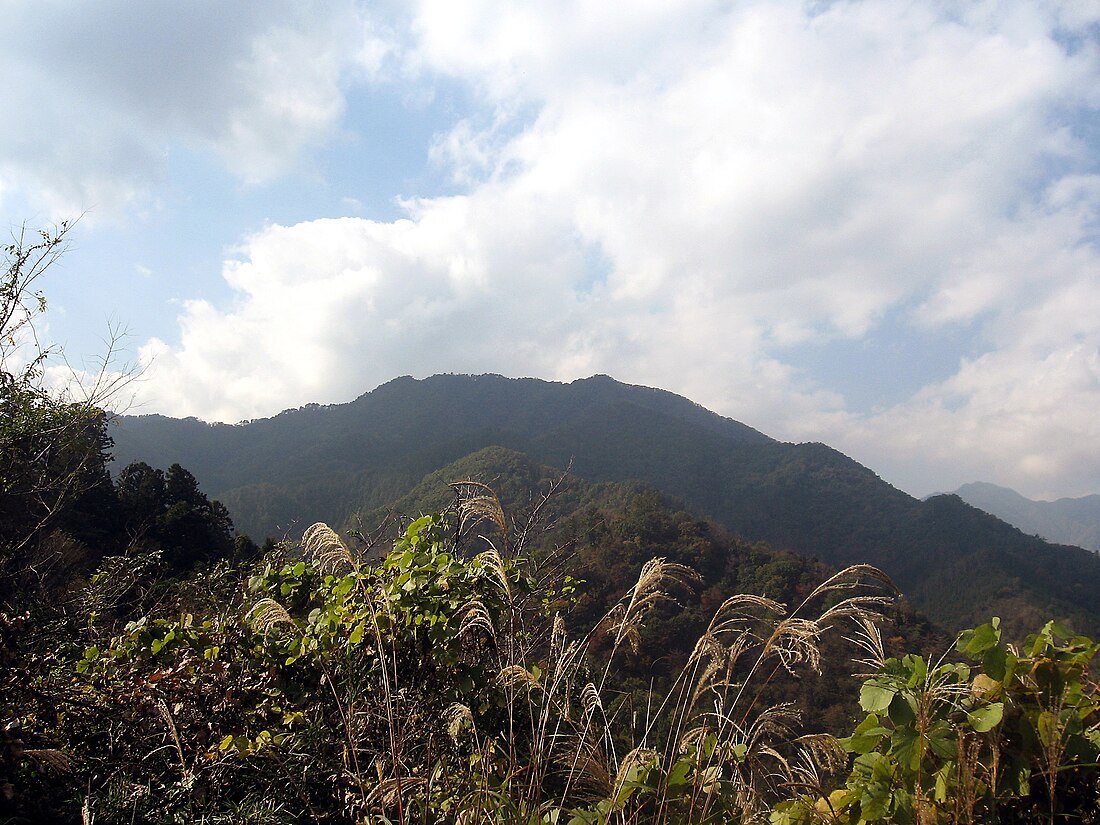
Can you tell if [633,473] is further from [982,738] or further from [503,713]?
[982,738]

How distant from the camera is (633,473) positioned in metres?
100

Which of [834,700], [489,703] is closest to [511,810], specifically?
[489,703]

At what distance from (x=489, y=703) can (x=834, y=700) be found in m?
15.4

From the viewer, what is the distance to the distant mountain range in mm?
57969

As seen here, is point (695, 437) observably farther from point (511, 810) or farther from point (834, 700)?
point (511, 810)

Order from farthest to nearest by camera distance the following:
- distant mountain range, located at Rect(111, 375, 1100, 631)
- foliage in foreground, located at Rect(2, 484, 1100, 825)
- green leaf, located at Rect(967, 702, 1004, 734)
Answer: distant mountain range, located at Rect(111, 375, 1100, 631), foliage in foreground, located at Rect(2, 484, 1100, 825), green leaf, located at Rect(967, 702, 1004, 734)

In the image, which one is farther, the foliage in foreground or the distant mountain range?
the distant mountain range

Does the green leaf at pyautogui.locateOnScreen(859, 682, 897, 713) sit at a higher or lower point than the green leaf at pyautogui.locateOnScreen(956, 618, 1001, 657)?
lower

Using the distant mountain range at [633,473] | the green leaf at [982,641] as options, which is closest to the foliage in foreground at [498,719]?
the green leaf at [982,641]

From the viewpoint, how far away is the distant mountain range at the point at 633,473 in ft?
190

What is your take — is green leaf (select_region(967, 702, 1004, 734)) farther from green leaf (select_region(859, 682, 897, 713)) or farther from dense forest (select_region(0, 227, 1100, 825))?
green leaf (select_region(859, 682, 897, 713))

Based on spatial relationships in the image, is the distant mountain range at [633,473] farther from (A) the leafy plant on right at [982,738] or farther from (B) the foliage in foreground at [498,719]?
(A) the leafy plant on right at [982,738]

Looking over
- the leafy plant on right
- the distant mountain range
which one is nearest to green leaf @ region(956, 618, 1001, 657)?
the leafy plant on right

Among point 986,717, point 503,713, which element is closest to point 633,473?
point 503,713
